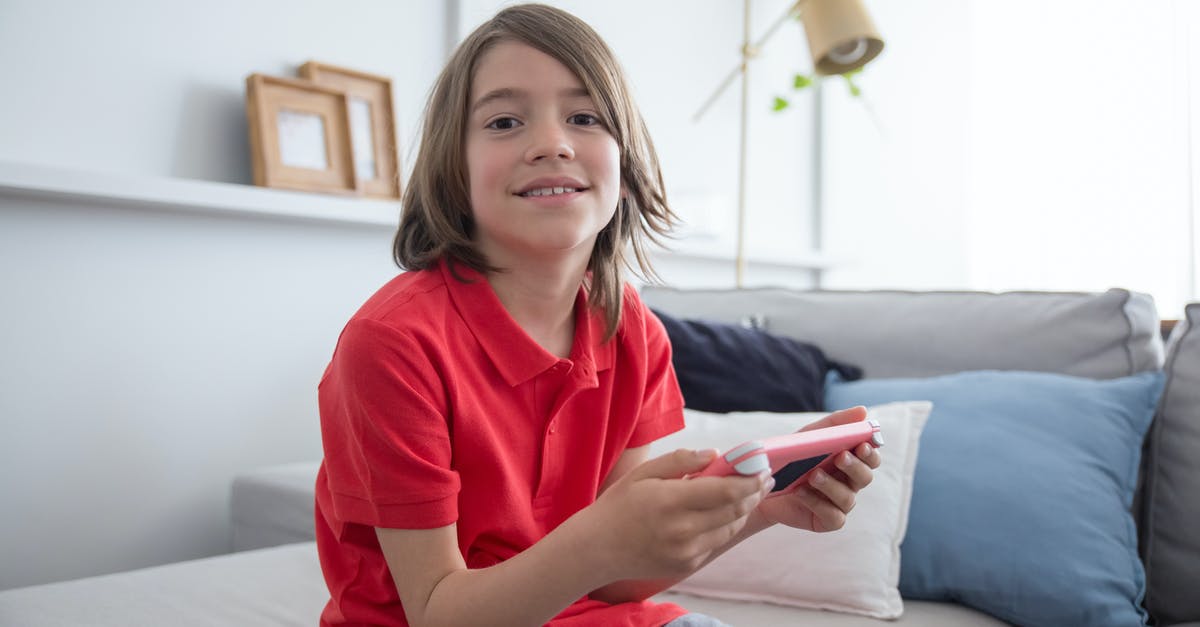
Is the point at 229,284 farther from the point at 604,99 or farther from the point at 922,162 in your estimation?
the point at 922,162

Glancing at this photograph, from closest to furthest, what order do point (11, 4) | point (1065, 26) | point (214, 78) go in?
1. point (11, 4)
2. point (214, 78)
3. point (1065, 26)

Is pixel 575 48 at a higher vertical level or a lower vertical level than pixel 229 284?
higher

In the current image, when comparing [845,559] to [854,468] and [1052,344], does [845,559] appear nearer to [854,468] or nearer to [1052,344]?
[854,468]

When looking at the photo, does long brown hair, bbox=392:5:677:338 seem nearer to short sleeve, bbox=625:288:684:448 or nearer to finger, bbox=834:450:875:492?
A: short sleeve, bbox=625:288:684:448

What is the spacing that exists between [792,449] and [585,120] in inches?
17.6

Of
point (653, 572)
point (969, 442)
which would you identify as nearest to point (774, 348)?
point (969, 442)

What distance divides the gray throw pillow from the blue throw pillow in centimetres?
4

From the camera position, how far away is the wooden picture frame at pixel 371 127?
2018mm

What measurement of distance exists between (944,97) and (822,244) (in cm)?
72

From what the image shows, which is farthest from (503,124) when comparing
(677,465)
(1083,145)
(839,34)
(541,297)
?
(1083,145)

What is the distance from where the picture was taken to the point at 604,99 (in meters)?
0.96

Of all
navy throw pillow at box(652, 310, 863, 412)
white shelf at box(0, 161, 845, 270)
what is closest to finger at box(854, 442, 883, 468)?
white shelf at box(0, 161, 845, 270)

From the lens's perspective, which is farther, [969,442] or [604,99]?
[969,442]

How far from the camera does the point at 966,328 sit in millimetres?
1636
